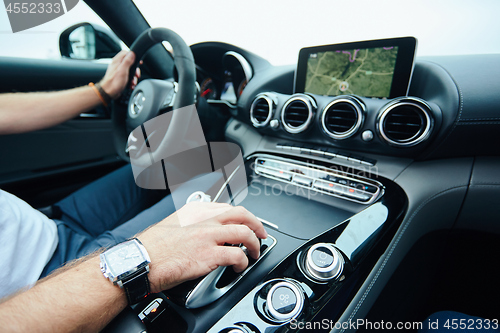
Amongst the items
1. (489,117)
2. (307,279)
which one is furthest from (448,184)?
(307,279)

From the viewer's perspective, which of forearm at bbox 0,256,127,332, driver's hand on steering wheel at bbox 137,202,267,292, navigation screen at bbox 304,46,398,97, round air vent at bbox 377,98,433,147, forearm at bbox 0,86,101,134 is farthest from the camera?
forearm at bbox 0,86,101,134

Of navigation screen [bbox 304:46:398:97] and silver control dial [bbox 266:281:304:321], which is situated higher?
navigation screen [bbox 304:46:398:97]

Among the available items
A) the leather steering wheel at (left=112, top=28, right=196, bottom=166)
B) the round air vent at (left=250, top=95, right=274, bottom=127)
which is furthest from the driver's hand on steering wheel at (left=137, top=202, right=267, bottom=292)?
the round air vent at (left=250, top=95, right=274, bottom=127)

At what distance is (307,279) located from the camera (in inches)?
25.3

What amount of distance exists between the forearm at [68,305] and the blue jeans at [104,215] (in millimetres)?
334

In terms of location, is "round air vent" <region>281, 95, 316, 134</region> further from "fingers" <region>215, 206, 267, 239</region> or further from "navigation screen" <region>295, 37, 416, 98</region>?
"fingers" <region>215, 206, 267, 239</region>

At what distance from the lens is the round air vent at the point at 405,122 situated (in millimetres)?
830

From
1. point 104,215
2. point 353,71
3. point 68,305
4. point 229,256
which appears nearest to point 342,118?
point 353,71

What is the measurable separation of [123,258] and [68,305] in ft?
0.40

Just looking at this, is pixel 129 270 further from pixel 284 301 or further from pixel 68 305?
pixel 284 301

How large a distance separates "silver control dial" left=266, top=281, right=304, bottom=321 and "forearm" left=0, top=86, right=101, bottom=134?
129cm

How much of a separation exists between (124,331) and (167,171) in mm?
857

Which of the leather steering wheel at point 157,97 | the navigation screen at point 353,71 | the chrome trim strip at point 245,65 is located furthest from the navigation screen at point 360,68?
the leather steering wheel at point 157,97

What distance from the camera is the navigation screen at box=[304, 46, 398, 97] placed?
95 cm
